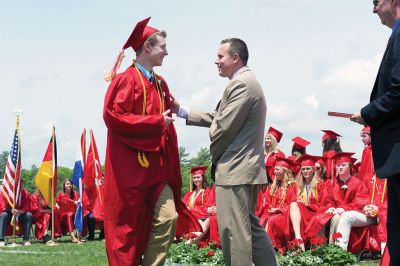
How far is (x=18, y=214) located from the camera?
1847cm

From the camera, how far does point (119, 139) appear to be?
21.1 ft

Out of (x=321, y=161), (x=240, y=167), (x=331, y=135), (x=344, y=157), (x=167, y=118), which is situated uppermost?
(x=167, y=118)

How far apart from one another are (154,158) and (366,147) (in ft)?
21.6

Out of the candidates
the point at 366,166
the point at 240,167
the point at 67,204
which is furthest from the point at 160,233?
the point at 67,204

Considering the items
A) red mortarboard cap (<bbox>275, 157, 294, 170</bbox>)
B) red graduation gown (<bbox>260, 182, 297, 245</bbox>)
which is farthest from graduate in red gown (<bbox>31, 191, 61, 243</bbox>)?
red mortarboard cap (<bbox>275, 157, 294, 170</bbox>)

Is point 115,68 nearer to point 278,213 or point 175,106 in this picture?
point 175,106

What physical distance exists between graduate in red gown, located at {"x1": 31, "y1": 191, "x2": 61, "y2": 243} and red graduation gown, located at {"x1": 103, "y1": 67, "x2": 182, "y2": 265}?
12933 millimetres

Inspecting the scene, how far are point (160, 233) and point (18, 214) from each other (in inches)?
507

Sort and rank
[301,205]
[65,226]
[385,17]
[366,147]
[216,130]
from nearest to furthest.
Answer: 1. [385,17]
2. [216,130]
3. [301,205]
4. [366,147]
5. [65,226]

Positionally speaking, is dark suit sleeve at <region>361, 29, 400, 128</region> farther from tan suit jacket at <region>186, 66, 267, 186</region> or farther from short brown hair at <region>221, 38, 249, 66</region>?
short brown hair at <region>221, 38, 249, 66</region>

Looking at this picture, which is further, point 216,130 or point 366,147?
point 366,147

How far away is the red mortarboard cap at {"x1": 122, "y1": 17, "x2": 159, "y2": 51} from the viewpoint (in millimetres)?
6602

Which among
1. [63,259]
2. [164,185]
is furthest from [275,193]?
[164,185]

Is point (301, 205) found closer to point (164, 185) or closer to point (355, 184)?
point (355, 184)
